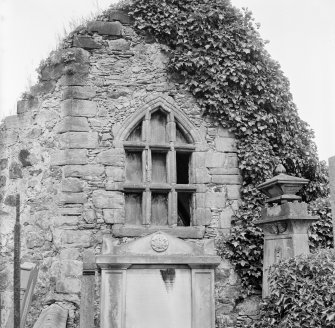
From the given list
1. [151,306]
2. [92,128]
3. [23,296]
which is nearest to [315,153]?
[92,128]

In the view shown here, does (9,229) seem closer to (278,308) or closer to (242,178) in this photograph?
(242,178)

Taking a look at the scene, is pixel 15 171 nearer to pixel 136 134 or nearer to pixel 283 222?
pixel 136 134

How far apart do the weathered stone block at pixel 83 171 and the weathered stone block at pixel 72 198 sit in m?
0.28

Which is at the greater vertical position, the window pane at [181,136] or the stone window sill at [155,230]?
the window pane at [181,136]

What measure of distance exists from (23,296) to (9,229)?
1.41 m

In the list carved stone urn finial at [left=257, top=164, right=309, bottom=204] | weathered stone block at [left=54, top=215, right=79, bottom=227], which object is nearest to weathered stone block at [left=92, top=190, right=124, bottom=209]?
weathered stone block at [left=54, top=215, right=79, bottom=227]

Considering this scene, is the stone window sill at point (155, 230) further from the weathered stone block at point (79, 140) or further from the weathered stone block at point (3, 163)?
the weathered stone block at point (3, 163)

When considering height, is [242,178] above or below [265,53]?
below

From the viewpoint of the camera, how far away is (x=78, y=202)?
703 cm

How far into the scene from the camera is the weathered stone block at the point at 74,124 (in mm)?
7227

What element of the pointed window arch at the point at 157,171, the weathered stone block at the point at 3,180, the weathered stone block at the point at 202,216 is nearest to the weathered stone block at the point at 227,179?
the pointed window arch at the point at 157,171

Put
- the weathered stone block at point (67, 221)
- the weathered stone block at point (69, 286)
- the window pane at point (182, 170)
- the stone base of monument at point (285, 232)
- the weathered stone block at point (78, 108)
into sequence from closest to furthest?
the stone base of monument at point (285, 232)
the weathered stone block at point (69, 286)
the weathered stone block at point (67, 221)
the weathered stone block at point (78, 108)
the window pane at point (182, 170)

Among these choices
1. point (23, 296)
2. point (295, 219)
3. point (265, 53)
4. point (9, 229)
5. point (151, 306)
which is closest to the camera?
point (151, 306)

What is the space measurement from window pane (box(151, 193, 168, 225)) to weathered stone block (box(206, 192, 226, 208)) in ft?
2.14
